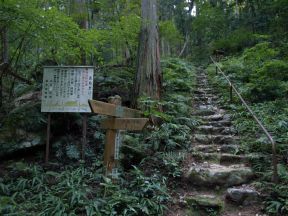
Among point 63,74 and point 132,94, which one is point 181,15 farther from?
point 63,74

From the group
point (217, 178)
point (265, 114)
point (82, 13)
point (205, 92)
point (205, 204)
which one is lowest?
point (205, 204)

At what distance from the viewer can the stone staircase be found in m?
4.93

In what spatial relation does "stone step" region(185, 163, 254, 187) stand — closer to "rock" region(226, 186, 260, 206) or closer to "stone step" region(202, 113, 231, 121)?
"rock" region(226, 186, 260, 206)

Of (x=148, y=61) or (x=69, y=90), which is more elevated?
(x=148, y=61)

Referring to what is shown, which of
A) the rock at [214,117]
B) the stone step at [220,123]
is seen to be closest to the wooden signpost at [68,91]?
the stone step at [220,123]

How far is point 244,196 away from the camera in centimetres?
495

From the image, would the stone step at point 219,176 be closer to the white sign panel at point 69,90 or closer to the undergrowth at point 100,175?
the undergrowth at point 100,175

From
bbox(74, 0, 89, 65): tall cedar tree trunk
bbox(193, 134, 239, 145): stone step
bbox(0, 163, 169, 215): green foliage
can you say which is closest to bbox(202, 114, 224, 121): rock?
bbox(193, 134, 239, 145): stone step

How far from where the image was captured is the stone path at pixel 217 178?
4906 millimetres

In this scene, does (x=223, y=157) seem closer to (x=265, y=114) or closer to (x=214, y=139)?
(x=214, y=139)

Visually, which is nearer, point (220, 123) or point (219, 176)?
point (219, 176)

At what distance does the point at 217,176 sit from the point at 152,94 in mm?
3220

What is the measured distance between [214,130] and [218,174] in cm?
219

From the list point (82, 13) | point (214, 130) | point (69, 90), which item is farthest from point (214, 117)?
point (82, 13)
